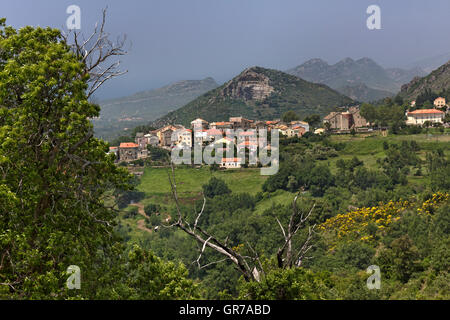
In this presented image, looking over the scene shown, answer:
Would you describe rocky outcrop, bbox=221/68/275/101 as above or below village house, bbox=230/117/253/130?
above

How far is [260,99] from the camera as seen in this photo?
105188mm

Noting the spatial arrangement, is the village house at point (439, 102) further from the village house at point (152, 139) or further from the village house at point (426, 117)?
the village house at point (152, 139)

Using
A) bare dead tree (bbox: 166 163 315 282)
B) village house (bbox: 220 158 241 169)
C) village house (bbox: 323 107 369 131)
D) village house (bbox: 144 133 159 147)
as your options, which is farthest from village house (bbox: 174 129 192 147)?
bare dead tree (bbox: 166 163 315 282)

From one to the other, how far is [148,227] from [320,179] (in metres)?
16.4

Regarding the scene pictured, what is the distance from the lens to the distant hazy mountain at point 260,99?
95.7 meters

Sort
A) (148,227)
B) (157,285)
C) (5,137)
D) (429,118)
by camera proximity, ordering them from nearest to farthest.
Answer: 1. (5,137)
2. (157,285)
3. (148,227)
4. (429,118)

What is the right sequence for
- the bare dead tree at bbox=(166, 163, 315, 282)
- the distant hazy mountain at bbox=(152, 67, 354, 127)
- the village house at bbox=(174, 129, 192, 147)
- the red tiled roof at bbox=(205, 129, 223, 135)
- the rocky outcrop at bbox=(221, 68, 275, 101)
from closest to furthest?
the bare dead tree at bbox=(166, 163, 315, 282)
the red tiled roof at bbox=(205, 129, 223, 135)
the village house at bbox=(174, 129, 192, 147)
the distant hazy mountain at bbox=(152, 67, 354, 127)
the rocky outcrop at bbox=(221, 68, 275, 101)

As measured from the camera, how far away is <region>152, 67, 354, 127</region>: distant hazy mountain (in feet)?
314

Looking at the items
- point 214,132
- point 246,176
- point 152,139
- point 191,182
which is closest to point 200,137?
point 214,132

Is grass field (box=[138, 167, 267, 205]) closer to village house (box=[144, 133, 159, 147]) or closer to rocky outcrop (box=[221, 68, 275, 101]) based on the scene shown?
village house (box=[144, 133, 159, 147])

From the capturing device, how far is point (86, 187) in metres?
6.80

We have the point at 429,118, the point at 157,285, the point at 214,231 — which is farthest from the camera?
the point at 429,118
